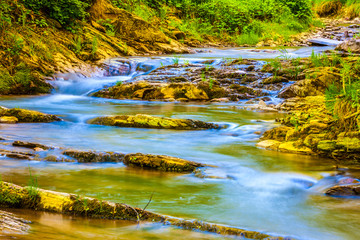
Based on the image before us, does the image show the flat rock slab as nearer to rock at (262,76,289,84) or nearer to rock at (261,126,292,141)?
rock at (262,76,289,84)

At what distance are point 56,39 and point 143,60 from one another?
332 cm

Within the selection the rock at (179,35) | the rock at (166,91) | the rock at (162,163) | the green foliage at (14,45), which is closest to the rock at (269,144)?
the rock at (162,163)

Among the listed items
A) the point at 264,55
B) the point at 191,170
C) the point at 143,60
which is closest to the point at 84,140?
the point at 191,170

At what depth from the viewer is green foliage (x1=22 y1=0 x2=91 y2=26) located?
50.6ft

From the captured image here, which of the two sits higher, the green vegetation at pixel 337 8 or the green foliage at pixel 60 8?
the green vegetation at pixel 337 8

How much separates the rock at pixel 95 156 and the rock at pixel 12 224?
247 cm

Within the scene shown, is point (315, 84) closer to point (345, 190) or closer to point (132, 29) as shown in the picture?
point (345, 190)

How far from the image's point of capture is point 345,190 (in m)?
4.16

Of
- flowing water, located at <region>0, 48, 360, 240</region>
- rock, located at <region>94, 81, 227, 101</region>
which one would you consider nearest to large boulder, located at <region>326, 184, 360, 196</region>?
flowing water, located at <region>0, 48, 360, 240</region>

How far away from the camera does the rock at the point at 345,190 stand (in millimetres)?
4129

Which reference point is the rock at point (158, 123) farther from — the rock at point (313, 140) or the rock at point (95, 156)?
the rock at point (95, 156)

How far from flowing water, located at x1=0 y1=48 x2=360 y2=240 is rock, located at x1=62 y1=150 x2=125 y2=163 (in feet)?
0.52

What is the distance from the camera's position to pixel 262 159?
18.8 ft

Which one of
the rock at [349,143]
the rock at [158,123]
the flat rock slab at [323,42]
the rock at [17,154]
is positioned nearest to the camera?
the rock at [17,154]
